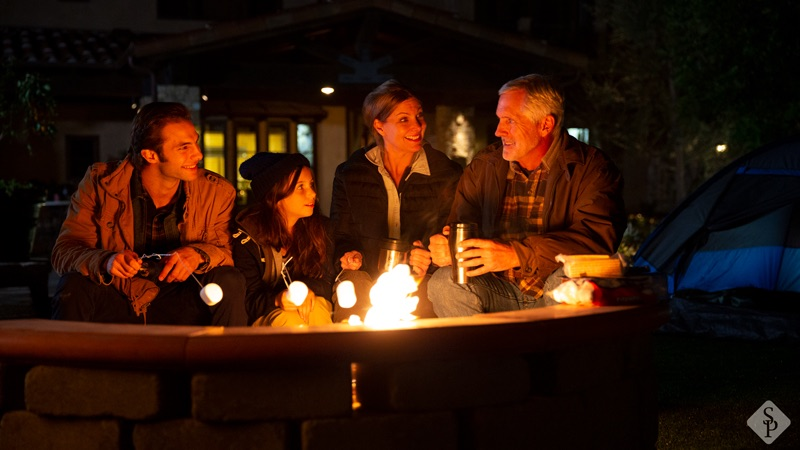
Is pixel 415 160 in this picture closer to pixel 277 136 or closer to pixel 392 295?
pixel 392 295

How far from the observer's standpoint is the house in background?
14.1 metres

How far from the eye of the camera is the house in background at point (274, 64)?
14125 mm

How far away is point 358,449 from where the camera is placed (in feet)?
9.43

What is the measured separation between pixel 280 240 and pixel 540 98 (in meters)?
1.30

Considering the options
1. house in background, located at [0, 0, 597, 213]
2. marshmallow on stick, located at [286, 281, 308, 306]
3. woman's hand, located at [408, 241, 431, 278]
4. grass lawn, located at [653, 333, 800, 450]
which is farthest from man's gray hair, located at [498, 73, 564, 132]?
house in background, located at [0, 0, 597, 213]

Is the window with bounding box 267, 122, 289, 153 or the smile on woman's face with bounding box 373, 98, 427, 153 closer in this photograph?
the smile on woman's face with bounding box 373, 98, 427, 153

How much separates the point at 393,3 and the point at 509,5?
25.4 ft

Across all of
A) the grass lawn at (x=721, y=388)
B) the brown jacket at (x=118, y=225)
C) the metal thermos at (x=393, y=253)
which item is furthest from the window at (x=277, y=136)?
the metal thermos at (x=393, y=253)

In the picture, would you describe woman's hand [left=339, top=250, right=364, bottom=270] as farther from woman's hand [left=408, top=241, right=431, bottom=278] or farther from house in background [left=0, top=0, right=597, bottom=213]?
house in background [left=0, top=0, right=597, bottom=213]

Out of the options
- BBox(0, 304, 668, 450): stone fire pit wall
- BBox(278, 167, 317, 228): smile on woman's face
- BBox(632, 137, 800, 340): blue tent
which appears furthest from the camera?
BBox(632, 137, 800, 340): blue tent

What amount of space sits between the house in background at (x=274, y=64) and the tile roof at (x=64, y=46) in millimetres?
33

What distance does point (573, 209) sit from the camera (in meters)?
4.12
